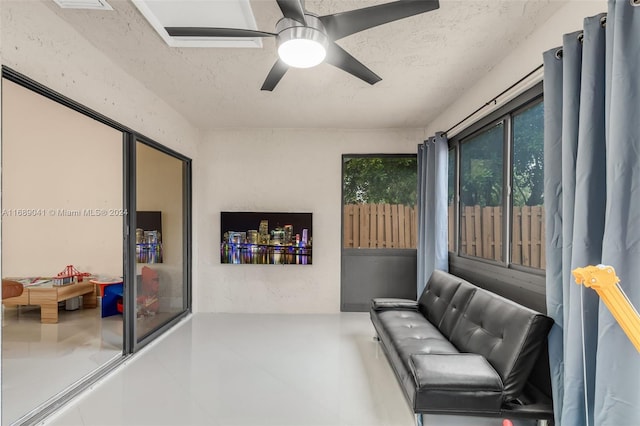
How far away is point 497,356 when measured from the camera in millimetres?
1958

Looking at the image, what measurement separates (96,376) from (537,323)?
3.29 m

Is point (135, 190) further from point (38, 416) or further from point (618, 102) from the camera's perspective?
point (618, 102)

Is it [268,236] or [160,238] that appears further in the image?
[268,236]

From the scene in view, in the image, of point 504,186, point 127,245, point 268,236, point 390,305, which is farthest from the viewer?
point 268,236

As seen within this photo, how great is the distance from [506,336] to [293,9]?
2265mm

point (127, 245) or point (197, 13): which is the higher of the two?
point (197, 13)

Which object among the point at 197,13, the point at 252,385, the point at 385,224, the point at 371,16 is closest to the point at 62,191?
the point at 197,13

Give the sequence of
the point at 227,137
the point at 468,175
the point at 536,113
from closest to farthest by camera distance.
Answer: the point at 536,113
the point at 468,175
the point at 227,137

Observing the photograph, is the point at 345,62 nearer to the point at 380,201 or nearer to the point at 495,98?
the point at 495,98

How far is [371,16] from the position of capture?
5.08 feet

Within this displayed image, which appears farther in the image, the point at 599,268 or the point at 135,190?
the point at 135,190

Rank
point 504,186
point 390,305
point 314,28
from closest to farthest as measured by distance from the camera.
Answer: point 314,28 → point 504,186 → point 390,305

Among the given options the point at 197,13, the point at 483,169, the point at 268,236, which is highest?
the point at 197,13

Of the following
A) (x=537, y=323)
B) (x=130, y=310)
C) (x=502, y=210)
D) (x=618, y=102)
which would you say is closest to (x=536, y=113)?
(x=502, y=210)
